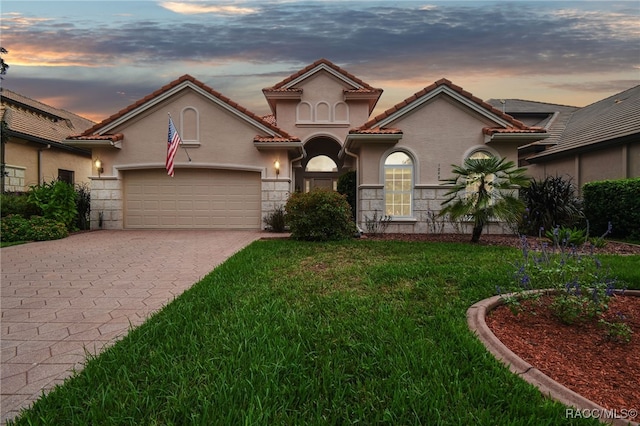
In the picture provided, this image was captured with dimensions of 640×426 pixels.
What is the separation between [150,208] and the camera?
45.3ft

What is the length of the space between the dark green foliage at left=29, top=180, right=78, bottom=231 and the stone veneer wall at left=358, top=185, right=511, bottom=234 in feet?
36.7

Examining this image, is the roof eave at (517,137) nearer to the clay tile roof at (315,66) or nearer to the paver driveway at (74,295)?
the clay tile roof at (315,66)

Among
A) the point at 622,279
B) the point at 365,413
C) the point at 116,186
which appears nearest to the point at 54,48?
the point at 116,186

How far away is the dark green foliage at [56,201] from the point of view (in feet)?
40.3

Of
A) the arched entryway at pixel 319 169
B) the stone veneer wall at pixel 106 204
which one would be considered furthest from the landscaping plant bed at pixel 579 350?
the arched entryway at pixel 319 169

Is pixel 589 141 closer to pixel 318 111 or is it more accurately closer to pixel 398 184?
pixel 398 184

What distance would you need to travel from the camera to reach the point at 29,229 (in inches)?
434

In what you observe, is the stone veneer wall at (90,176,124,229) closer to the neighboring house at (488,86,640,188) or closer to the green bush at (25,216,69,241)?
the green bush at (25,216,69,241)

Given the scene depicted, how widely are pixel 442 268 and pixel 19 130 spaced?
779 inches

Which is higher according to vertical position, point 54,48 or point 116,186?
point 54,48

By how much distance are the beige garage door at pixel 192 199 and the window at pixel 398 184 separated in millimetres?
5325

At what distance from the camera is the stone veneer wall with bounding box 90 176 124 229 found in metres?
13.5

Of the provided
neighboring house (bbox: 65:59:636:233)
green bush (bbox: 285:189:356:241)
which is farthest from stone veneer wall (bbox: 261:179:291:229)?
green bush (bbox: 285:189:356:241)

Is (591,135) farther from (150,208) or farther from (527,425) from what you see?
(150,208)
